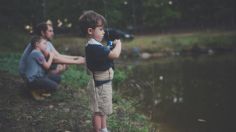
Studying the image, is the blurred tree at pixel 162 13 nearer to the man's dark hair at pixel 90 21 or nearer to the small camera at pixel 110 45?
the small camera at pixel 110 45

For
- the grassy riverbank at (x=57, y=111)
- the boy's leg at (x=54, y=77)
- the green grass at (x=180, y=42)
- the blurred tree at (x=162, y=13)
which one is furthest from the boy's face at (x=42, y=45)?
the blurred tree at (x=162, y=13)

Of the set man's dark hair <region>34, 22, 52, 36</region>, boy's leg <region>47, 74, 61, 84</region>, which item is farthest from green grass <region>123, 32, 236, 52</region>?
man's dark hair <region>34, 22, 52, 36</region>

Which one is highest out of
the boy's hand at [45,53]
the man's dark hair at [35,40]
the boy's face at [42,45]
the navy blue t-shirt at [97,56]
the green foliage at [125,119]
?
the navy blue t-shirt at [97,56]

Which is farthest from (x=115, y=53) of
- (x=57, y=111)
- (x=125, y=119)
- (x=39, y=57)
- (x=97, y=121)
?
(x=39, y=57)

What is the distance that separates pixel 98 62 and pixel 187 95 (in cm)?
691

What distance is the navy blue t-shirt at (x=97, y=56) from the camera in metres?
6.05

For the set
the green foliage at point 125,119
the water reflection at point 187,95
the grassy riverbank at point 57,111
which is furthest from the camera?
the water reflection at point 187,95

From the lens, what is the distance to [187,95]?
12.7 m

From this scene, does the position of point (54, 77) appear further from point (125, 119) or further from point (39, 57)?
point (125, 119)

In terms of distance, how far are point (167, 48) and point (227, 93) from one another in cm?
1508

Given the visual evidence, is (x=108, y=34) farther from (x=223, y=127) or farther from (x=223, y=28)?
(x=223, y=28)

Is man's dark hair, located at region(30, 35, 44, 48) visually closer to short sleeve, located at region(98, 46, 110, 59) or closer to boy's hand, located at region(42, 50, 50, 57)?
boy's hand, located at region(42, 50, 50, 57)

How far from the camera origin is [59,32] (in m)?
33.2

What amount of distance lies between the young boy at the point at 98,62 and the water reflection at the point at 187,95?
284 centimetres
